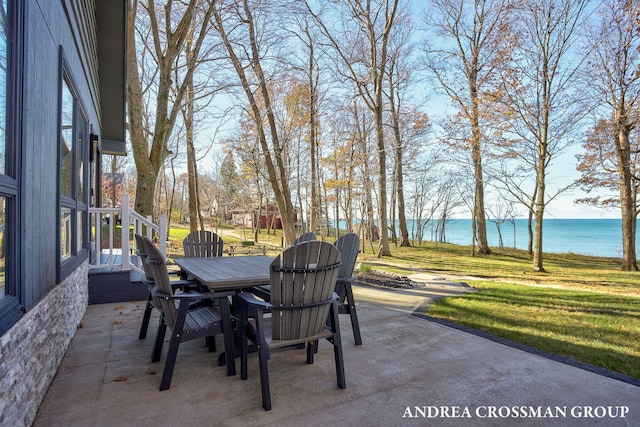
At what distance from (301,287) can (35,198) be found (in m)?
1.63

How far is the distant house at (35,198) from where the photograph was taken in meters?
1.68

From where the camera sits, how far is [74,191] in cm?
384

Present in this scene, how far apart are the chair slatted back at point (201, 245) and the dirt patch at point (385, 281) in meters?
2.26

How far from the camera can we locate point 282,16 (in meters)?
9.48

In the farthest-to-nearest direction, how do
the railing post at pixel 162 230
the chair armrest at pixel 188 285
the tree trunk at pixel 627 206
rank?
the tree trunk at pixel 627 206 → the railing post at pixel 162 230 → the chair armrest at pixel 188 285

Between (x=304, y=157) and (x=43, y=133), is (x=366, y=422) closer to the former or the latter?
(x=43, y=133)

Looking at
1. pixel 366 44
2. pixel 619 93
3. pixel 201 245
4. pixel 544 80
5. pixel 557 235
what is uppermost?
pixel 366 44

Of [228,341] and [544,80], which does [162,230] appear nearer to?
[228,341]

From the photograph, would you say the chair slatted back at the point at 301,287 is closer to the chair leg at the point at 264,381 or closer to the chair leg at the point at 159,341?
the chair leg at the point at 264,381

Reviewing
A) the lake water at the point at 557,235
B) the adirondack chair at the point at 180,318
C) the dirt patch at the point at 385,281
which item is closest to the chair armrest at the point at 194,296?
the adirondack chair at the point at 180,318

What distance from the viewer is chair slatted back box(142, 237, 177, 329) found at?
2.38m

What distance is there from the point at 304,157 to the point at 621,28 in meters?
11.5

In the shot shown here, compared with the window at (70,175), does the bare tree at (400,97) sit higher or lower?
higher

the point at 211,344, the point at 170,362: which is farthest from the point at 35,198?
the point at 211,344
